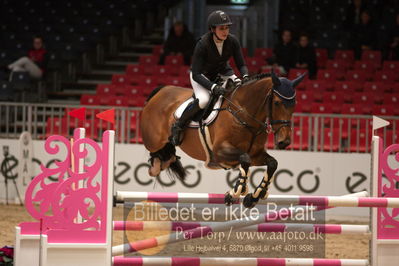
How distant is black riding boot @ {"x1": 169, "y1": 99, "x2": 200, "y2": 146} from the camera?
7.18 meters

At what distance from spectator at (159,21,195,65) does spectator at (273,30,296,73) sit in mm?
1618

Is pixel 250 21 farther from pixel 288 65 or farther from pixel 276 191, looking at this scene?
pixel 276 191

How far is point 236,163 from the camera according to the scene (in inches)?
260

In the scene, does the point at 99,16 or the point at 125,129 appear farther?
the point at 99,16

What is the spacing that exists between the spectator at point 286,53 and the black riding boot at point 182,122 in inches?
248

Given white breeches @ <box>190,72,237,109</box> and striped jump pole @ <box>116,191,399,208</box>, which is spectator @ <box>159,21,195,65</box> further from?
striped jump pole @ <box>116,191,399,208</box>

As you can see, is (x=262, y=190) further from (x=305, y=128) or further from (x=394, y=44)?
(x=394, y=44)

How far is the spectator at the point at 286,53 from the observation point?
43.8 ft

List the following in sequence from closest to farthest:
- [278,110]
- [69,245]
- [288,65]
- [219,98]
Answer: [69,245] < [278,110] < [219,98] < [288,65]

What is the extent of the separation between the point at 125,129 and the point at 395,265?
227 inches

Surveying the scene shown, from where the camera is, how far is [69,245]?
586 centimetres

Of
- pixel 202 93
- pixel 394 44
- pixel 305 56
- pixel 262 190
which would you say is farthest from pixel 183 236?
pixel 394 44

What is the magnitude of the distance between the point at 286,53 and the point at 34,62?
14.4 ft

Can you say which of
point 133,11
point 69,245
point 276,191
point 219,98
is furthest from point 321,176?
point 133,11
